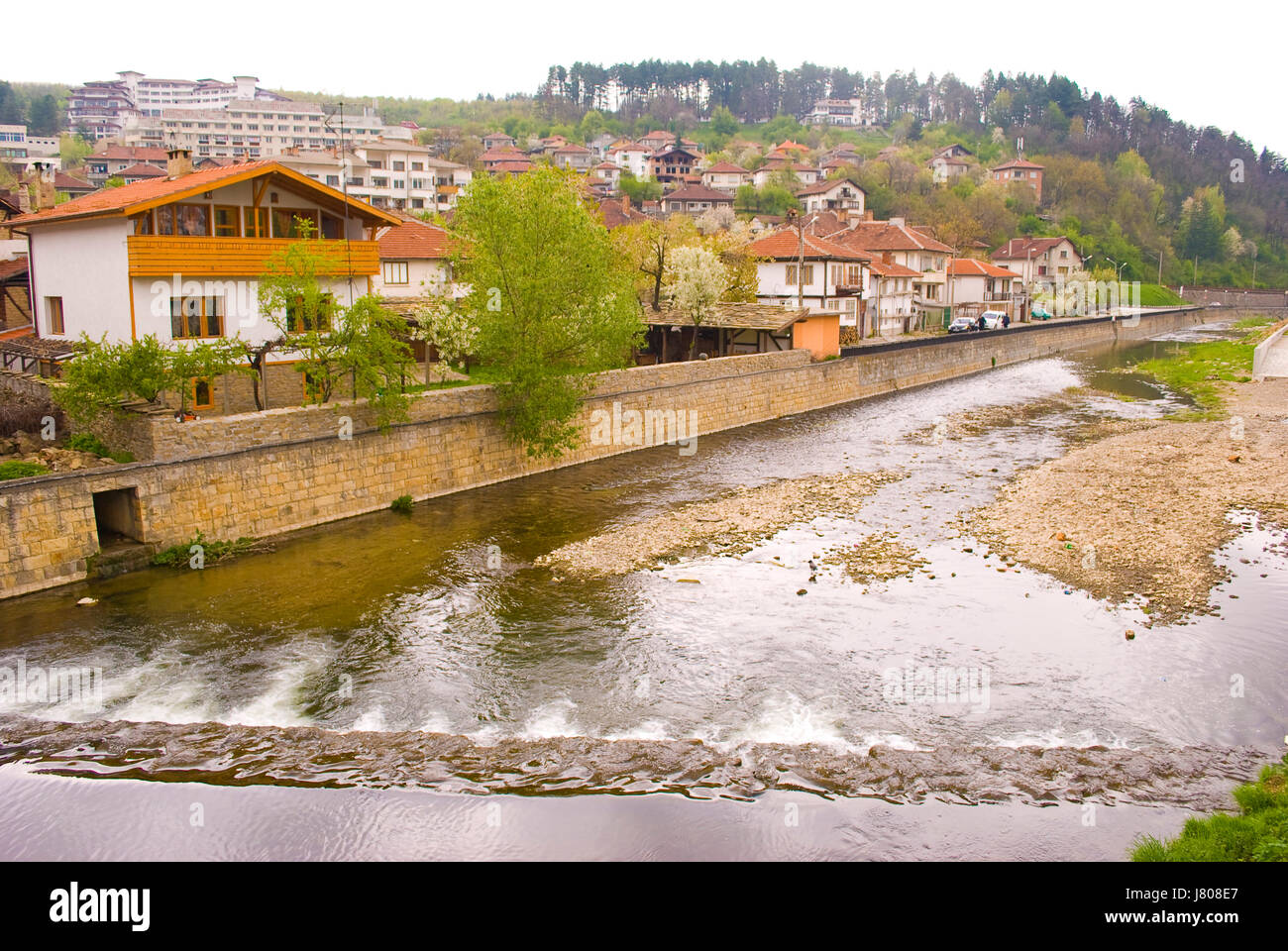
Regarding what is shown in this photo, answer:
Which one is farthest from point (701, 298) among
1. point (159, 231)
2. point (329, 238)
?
point (159, 231)

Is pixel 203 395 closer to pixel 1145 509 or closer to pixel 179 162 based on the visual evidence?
pixel 179 162

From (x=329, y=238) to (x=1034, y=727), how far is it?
975 inches

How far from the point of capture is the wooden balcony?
25.8m

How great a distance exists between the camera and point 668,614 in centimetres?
1891

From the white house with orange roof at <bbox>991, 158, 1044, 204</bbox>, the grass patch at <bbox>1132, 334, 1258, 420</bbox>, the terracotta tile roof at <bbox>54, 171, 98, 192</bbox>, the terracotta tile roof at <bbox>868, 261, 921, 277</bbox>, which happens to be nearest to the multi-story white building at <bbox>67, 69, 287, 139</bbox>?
the terracotta tile roof at <bbox>54, 171, 98, 192</bbox>

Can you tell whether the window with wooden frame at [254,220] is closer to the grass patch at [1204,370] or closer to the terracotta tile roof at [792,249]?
the terracotta tile roof at [792,249]

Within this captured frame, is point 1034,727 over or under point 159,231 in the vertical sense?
under

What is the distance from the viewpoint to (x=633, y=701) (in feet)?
50.2

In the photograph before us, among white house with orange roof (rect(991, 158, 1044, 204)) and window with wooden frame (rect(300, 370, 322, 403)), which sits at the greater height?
white house with orange roof (rect(991, 158, 1044, 204))

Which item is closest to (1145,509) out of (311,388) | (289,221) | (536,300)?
(536,300)

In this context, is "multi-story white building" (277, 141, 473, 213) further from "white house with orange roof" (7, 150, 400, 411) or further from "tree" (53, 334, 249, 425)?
"tree" (53, 334, 249, 425)

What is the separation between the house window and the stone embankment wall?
10264 mm

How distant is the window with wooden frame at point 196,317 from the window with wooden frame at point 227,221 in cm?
195
